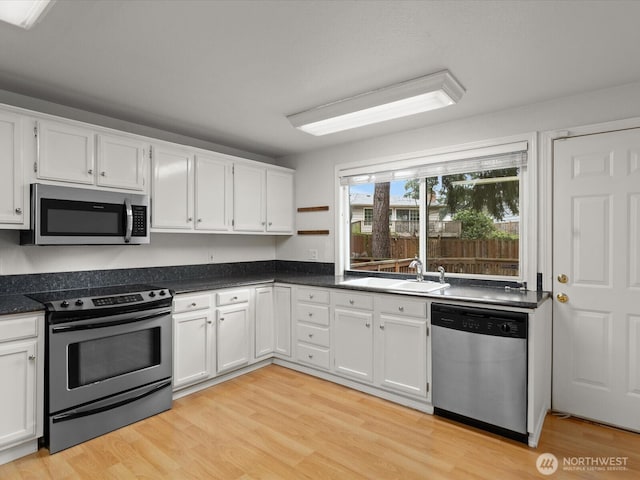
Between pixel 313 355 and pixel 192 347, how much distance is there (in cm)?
110

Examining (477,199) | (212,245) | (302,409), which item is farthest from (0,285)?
(477,199)

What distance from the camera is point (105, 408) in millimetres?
2514

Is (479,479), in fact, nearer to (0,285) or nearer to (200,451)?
(200,451)

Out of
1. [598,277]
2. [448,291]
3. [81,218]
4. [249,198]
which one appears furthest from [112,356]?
[598,277]

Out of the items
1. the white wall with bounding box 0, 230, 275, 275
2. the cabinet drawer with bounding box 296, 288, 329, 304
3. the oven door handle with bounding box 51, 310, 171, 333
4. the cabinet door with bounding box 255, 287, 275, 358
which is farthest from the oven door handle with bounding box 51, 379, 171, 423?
the cabinet drawer with bounding box 296, 288, 329, 304

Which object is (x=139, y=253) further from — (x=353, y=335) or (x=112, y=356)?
(x=353, y=335)

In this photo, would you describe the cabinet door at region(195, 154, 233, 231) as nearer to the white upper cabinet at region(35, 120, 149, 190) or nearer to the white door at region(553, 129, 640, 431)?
the white upper cabinet at region(35, 120, 149, 190)

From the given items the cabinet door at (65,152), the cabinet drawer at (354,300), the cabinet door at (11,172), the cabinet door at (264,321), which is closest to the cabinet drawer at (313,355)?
the cabinet door at (264,321)

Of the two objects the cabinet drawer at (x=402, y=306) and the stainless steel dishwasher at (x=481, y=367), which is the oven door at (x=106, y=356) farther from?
the stainless steel dishwasher at (x=481, y=367)

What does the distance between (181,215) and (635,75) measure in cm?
351

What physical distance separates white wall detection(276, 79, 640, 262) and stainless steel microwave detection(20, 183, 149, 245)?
6.11ft

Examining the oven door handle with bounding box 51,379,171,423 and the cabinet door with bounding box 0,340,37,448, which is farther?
the oven door handle with bounding box 51,379,171,423

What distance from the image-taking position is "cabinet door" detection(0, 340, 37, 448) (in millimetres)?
2146

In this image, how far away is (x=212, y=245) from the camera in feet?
13.1
